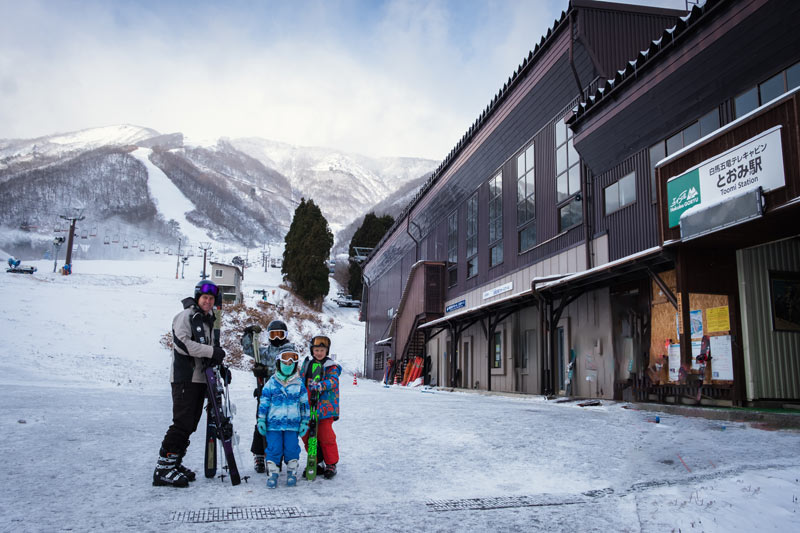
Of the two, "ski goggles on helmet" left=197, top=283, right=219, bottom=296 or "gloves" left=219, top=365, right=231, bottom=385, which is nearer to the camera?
"gloves" left=219, top=365, right=231, bottom=385

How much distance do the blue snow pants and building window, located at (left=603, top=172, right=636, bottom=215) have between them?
10.9 meters

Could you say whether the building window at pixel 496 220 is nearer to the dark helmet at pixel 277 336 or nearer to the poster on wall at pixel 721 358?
the poster on wall at pixel 721 358


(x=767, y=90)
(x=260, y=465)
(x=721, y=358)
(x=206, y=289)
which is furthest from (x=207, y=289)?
(x=767, y=90)

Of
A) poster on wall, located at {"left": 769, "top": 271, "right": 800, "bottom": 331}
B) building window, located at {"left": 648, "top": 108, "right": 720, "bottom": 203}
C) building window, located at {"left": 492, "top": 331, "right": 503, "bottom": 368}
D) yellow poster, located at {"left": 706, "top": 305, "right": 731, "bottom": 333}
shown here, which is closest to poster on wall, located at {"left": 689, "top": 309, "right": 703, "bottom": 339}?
yellow poster, located at {"left": 706, "top": 305, "right": 731, "bottom": 333}

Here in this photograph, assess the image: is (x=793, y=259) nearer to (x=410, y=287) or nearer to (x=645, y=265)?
(x=645, y=265)

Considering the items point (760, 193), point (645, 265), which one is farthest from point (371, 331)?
point (760, 193)

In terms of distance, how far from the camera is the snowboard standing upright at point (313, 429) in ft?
16.7

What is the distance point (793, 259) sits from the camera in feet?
34.6

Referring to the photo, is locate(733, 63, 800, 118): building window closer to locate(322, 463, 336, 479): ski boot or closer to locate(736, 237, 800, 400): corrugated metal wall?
locate(736, 237, 800, 400): corrugated metal wall

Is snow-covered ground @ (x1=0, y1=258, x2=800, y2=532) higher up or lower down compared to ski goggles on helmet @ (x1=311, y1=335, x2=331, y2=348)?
lower down

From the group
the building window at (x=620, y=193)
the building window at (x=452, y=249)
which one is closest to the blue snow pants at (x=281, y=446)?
the building window at (x=620, y=193)

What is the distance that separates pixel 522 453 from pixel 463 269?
1905 cm

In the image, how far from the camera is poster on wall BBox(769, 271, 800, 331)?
10.2m

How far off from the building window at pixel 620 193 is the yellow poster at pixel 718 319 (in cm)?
352
